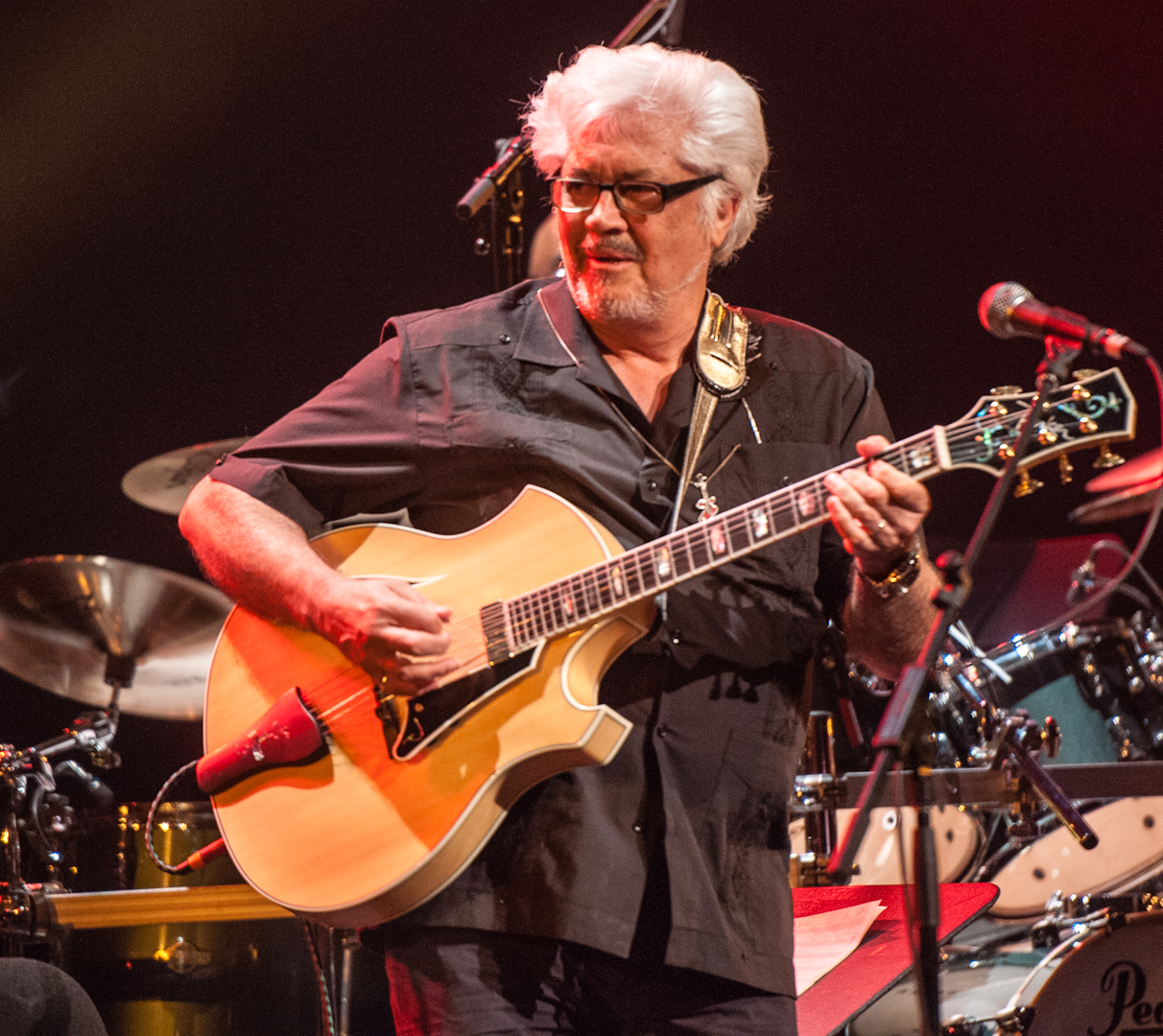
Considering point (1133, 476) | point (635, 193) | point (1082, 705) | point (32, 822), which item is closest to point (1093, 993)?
point (1082, 705)

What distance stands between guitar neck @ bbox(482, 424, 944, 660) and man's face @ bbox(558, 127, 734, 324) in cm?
55

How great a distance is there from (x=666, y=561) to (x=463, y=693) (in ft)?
1.45

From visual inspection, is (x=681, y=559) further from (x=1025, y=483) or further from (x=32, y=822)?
(x=32, y=822)

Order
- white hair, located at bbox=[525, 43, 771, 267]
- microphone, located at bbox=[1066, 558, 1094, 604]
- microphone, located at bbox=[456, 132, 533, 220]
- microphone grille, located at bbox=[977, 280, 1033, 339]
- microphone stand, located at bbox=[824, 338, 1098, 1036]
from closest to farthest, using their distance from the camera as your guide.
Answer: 1. microphone stand, located at bbox=[824, 338, 1098, 1036]
2. microphone grille, located at bbox=[977, 280, 1033, 339]
3. white hair, located at bbox=[525, 43, 771, 267]
4. microphone, located at bbox=[456, 132, 533, 220]
5. microphone, located at bbox=[1066, 558, 1094, 604]

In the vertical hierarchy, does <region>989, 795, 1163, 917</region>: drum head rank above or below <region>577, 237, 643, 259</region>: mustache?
below

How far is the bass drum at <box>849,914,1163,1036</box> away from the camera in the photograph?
13.0 ft

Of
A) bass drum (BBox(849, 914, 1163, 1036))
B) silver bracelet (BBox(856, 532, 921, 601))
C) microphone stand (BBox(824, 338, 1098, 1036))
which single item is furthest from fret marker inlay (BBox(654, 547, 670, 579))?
bass drum (BBox(849, 914, 1163, 1036))

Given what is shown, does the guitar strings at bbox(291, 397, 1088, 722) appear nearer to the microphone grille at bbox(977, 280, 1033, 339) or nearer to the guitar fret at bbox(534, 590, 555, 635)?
the guitar fret at bbox(534, 590, 555, 635)

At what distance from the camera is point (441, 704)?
2168mm

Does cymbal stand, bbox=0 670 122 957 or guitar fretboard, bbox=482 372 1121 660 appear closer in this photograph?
guitar fretboard, bbox=482 372 1121 660

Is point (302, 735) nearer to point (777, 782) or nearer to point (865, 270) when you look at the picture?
point (777, 782)

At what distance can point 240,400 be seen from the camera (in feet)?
19.7

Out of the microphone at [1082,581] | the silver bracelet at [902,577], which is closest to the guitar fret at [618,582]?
the silver bracelet at [902,577]

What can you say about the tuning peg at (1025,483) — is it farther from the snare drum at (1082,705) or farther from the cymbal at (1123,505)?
the snare drum at (1082,705)
